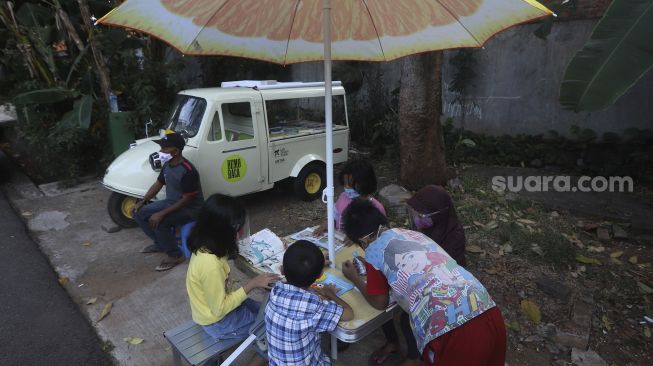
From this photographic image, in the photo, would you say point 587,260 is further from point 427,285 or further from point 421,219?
point 427,285

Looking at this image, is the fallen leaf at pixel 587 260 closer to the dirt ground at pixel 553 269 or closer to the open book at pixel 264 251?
the dirt ground at pixel 553 269

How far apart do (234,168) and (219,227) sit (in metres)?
2.83

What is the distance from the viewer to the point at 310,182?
598 cm

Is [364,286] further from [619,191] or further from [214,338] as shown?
[619,191]

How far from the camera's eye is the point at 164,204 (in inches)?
160

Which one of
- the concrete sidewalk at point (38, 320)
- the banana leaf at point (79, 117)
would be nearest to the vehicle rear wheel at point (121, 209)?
the concrete sidewalk at point (38, 320)

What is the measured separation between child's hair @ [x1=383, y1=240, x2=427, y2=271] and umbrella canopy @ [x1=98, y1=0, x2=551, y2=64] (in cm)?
119

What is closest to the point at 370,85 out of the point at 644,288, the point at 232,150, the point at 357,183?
the point at 232,150

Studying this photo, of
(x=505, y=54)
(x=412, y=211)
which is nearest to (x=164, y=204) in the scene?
(x=412, y=211)

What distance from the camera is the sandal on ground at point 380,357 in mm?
2785

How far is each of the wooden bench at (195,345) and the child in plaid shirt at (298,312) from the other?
1.55 ft

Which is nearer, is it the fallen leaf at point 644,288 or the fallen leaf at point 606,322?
the fallen leaf at point 606,322

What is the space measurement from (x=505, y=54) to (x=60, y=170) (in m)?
8.14

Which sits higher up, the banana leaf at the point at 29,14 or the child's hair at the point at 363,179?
the banana leaf at the point at 29,14
